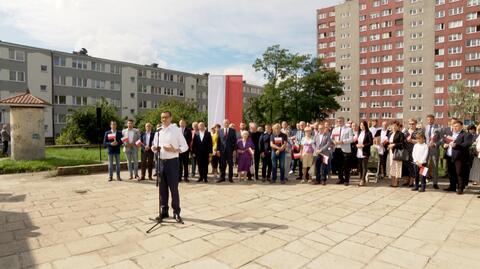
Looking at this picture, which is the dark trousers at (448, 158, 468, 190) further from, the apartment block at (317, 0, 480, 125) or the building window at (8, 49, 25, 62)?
the apartment block at (317, 0, 480, 125)

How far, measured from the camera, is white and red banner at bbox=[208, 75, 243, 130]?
1231 centimetres

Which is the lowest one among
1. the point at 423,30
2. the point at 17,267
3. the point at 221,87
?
the point at 17,267

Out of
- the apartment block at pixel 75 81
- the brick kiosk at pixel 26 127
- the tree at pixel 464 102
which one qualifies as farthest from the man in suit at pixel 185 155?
the tree at pixel 464 102

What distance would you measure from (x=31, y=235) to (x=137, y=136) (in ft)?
18.9

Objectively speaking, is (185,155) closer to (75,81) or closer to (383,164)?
(383,164)

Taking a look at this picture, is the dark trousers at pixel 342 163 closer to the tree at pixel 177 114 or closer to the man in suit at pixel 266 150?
the man in suit at pixel 266 150

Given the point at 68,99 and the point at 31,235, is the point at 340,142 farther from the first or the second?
the point at 68,99

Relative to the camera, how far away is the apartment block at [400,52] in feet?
199

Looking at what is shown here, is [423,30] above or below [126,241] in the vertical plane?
above

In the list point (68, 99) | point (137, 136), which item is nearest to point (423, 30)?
point (68, 99)

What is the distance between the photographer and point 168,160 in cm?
586

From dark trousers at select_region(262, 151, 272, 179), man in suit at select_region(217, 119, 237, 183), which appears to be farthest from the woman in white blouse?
man in suit at select_region(217, 119, 237, 183)

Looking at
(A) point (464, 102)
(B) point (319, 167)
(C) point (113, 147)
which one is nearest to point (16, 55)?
(C) point (113, 147)

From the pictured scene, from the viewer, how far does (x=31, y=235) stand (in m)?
5.11
